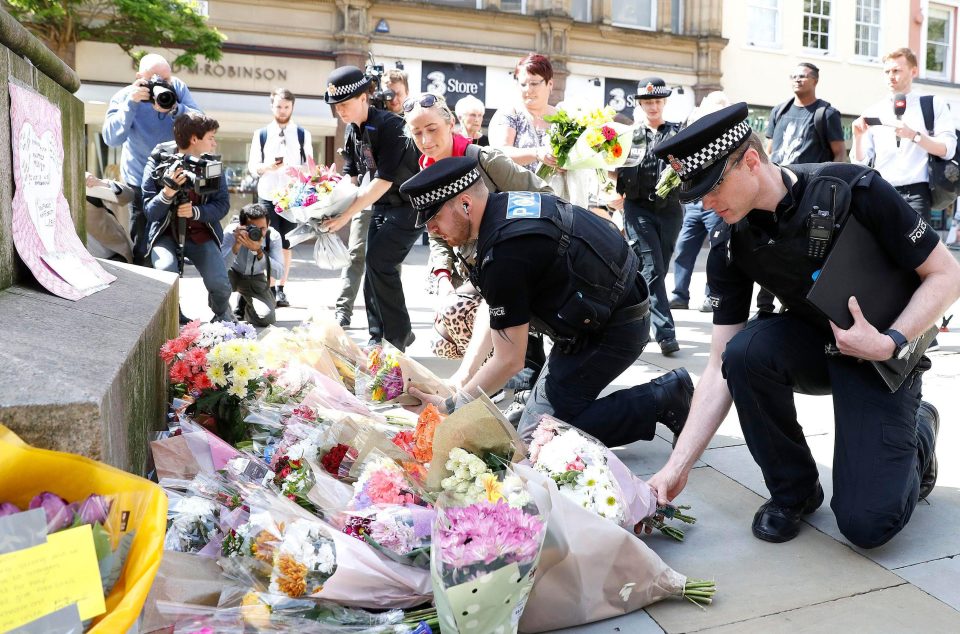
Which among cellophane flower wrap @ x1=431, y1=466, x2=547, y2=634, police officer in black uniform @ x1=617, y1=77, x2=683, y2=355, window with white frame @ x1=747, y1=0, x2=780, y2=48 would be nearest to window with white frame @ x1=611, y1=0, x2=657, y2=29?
window with white frame @ x1=747, y1=0, x2=780, y2=48

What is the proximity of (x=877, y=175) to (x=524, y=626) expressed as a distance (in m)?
1.81

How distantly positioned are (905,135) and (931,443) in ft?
12.4

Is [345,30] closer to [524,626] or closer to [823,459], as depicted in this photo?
[823,459]

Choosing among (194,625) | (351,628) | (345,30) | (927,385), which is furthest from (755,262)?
(345,30)

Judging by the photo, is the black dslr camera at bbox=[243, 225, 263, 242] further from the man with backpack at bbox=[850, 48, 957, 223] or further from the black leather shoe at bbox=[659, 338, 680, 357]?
the man with backpack at bbox=[850, 48, 957, 223]

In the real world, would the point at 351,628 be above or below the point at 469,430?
below

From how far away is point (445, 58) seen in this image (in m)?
19.2

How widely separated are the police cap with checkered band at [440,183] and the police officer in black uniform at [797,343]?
771 mm

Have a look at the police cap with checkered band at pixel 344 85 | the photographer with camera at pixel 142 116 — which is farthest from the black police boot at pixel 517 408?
the photographer with camera at pixel 142 116

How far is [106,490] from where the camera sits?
1.68m

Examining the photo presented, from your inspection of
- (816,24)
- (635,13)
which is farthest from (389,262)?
(816,24)

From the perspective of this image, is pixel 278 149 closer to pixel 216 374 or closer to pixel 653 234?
pixel 653 234

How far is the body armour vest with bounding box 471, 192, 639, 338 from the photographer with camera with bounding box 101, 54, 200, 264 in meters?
3.96

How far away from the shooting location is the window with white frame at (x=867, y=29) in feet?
77.4
